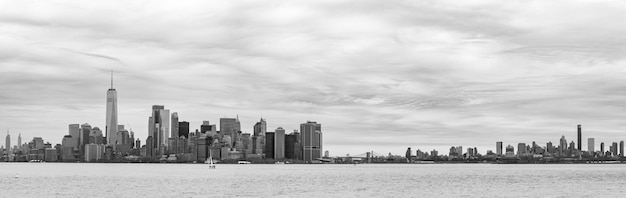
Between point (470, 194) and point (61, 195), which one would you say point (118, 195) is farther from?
point (470, 194)

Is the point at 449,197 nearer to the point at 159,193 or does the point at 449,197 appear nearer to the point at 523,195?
the point at 523,195

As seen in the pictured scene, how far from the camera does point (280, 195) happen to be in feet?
372

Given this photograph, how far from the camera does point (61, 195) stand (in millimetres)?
113625

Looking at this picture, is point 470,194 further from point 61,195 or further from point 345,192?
point 61,195

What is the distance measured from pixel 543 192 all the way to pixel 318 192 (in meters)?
34.3

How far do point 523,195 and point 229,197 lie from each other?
42.2m

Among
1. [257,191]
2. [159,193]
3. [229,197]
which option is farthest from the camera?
[257,191]

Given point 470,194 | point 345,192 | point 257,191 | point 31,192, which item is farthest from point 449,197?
point 31,192

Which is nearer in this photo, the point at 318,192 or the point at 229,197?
the point at 229,197

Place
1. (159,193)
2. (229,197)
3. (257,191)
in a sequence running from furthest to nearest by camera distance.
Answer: (257,191) → (159,193) → (229,197)

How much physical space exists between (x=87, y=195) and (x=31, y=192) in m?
13.7

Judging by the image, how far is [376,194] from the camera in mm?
118688

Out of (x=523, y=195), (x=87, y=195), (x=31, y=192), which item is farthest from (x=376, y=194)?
(x=31, y=192)

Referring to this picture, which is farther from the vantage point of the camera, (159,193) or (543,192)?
(543,192)
